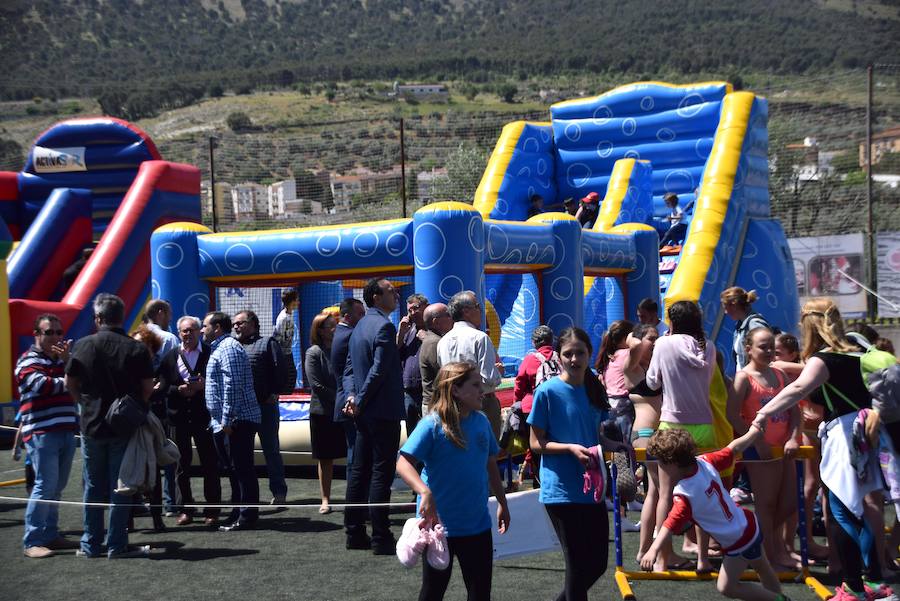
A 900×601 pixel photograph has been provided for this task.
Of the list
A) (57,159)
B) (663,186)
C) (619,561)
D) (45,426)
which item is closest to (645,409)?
(619,561)

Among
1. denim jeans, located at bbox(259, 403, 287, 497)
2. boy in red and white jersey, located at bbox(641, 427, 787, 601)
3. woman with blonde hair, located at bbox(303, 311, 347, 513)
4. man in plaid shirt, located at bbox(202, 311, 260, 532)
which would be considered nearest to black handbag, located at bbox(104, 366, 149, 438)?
man in plaid shirt, located at bbox(202, 311, 260, 532)

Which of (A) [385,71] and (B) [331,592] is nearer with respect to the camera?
(B) [331,592]

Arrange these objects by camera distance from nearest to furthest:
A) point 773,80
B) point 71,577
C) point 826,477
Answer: point 826,477 → point 71,577 → point 773,80

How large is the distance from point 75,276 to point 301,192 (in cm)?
2977

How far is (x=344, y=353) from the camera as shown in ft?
20.5

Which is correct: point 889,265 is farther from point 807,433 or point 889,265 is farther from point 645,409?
point 645,409

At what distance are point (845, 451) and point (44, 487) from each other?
4122mm

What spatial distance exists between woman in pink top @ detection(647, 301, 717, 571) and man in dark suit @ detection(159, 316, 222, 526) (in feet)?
9.89

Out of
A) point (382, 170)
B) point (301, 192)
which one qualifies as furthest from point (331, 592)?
point (382, 170)

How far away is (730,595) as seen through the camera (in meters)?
4.18

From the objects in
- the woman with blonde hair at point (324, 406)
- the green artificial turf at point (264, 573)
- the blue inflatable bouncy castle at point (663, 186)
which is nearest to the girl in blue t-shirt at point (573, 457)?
the green artificial turf at point (264, 573)

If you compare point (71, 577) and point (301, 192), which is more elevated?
point (301, 192)

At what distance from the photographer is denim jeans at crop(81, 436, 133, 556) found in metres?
5.62

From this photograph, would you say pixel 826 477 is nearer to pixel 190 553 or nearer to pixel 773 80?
pixel 190 553
